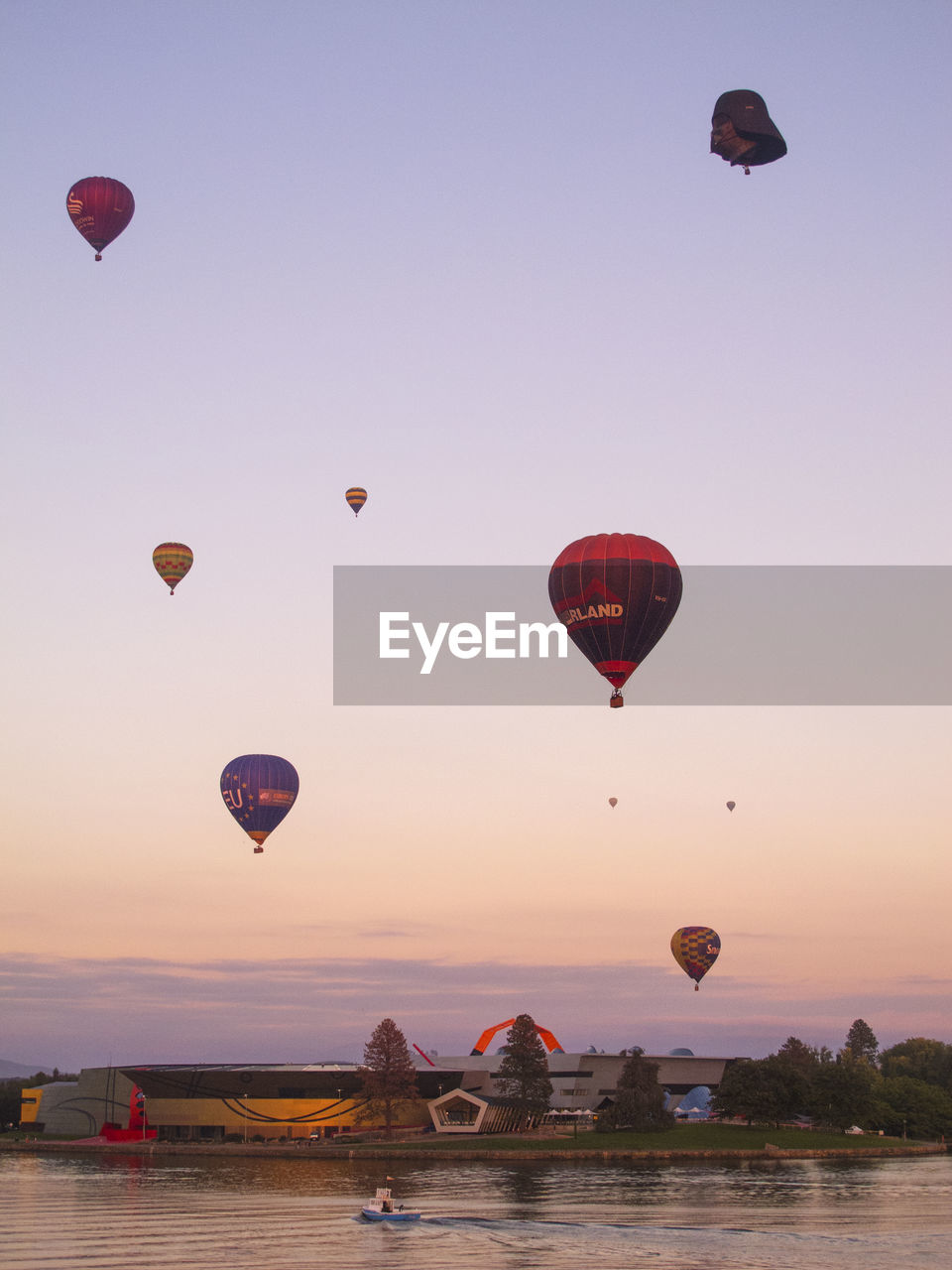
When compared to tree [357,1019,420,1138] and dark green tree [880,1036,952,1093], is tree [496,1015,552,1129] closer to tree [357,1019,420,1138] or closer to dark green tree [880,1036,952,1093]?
tree [357,1019,420,1138]

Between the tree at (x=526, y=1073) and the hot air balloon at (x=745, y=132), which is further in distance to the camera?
the tree at (x=526, y=1073)

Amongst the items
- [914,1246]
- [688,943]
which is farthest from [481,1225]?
[688,943]

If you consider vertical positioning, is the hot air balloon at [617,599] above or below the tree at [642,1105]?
above

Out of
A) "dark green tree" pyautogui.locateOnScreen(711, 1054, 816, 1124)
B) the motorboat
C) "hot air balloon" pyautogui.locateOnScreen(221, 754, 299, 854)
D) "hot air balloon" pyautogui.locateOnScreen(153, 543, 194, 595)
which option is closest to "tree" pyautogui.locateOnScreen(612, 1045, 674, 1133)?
"dark green tree" pyautogui.locateOnScreen(711, 1054, 816, 1124)

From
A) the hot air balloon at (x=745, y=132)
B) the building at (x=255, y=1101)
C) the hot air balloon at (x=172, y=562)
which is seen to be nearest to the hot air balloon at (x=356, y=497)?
the hot air balloon at (x=172, y=562)

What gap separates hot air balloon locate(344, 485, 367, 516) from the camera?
9531 centimetres

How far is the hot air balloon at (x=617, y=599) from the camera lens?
2574 inches

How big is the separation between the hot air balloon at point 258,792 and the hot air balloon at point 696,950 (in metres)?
44.1

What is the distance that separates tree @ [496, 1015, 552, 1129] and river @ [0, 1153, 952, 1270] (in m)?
23.0

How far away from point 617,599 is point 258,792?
103ft

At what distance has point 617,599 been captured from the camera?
214 ft

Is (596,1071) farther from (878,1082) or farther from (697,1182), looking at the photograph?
(697,1182)

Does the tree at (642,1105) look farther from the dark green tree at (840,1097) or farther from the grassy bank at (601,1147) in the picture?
the dark green tree at (840,1097)

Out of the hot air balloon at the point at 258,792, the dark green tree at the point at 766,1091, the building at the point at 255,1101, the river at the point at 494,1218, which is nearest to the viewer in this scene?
the river at the point at 494,1218
